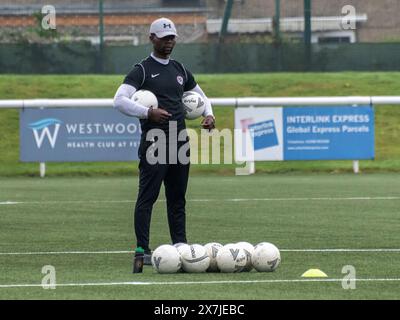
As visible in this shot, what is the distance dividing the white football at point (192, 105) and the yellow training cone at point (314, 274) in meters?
2.13

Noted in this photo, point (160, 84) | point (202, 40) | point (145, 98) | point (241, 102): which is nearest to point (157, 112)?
point (145, 98)

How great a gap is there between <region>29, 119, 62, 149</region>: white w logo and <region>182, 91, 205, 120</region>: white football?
51.6 ft

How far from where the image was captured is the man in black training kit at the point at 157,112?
12.2 metres

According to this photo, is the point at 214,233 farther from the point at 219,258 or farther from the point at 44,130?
the point at 44,130

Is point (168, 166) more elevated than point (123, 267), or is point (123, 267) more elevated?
point (168, 166)

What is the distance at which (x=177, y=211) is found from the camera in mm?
12742

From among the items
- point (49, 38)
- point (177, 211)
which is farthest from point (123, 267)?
point (49, 38)

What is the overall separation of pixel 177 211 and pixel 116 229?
160 inches

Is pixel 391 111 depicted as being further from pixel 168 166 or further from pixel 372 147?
pixel 168 166

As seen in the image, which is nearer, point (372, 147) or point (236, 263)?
point (236, 263)

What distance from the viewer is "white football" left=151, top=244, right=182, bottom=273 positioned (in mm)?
11836

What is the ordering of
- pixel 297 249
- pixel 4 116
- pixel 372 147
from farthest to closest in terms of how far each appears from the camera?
1. pixel 4 116
2. pixel 372 147
3. pixel 297 249

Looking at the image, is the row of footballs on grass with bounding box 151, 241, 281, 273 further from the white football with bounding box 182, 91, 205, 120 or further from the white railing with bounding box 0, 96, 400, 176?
the white railing with bounding box 0, 96, 400, 176
